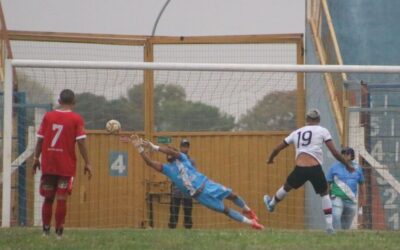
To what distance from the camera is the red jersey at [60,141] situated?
13469 mm

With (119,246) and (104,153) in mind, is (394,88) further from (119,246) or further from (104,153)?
(119,246)

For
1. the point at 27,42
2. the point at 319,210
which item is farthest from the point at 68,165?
the point at 27,42

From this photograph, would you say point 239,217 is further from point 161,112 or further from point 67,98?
point 161,112

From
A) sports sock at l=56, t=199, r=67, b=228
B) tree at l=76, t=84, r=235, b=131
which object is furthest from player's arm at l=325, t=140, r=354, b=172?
tree at l=76, t=84, r=235, b=131

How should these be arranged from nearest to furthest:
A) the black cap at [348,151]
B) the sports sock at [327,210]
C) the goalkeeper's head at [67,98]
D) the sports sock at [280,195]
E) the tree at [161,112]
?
the goalkeeper's head at [67,98]
the sports sock at [327,210]
the sports sock at [280,195]
the black cap at [348,151]
the tree at [161,112]

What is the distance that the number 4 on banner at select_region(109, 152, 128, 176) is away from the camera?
19562 mm

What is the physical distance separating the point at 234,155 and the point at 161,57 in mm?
2676

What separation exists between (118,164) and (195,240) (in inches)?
256

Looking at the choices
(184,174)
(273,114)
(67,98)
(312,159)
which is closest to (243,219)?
(184,174)

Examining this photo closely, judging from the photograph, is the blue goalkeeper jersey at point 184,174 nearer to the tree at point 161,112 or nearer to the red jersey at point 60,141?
the red jersey at point 60,141

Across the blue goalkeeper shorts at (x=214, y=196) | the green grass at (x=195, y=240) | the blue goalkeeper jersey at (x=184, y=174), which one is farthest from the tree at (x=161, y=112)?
the green grass at (x=195, y=240)

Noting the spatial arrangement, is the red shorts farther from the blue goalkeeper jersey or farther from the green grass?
the blue goalkeeper jersey

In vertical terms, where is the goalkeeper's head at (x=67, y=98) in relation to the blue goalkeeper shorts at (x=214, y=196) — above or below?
above

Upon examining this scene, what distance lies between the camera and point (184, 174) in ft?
52.5
